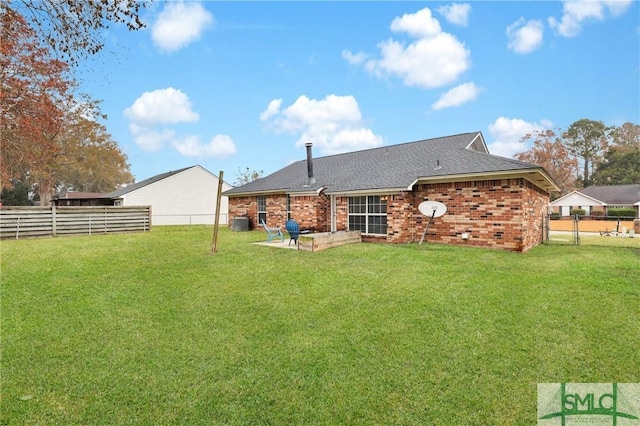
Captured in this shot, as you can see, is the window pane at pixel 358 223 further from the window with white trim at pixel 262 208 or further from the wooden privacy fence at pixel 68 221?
the wooden privacy fence at pixel 68 221

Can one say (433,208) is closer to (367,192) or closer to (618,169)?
(367,192)

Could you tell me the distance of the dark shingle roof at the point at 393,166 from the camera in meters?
11.8

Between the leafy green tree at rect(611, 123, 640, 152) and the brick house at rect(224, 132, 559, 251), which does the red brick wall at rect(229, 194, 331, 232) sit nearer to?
the brick house at rect(224, 132, 559, 251)

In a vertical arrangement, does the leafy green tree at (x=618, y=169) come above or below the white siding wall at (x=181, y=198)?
above

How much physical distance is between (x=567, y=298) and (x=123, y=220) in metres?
19.1

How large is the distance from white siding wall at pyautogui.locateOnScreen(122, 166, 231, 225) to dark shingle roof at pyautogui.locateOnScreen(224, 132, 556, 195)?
12.5 m

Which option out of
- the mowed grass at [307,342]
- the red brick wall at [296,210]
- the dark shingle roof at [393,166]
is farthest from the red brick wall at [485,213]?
the red brick wall at [296,210]

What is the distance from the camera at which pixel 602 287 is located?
620 centimetres

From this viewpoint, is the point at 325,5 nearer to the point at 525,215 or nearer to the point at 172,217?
the point at 525,215

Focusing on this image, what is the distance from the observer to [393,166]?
1498 centimetres

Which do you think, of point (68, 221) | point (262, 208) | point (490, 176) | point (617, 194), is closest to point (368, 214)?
point (490, 176)

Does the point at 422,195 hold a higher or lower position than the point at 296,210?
higher

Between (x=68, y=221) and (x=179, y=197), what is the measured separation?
15.5 metres
